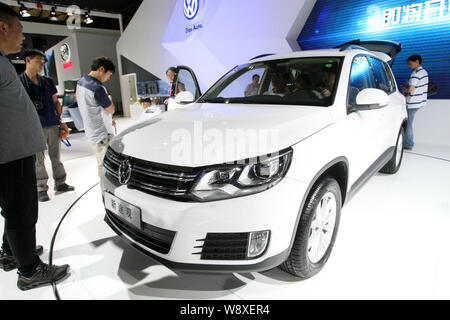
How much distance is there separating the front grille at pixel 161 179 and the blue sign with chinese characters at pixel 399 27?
567cm

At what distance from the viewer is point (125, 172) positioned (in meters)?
1.55

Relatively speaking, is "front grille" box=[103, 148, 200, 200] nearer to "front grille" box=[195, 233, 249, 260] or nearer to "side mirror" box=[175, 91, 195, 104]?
"front grille" box=[195, 233, 249, 260]

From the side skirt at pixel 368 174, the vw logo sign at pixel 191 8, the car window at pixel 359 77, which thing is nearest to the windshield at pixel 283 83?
the car window at pixel 359 77

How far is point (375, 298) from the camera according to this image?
61.7 inches

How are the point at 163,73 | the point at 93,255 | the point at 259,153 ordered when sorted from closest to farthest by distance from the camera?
the point at 259,153
the point at 93,255
the point at 163,73

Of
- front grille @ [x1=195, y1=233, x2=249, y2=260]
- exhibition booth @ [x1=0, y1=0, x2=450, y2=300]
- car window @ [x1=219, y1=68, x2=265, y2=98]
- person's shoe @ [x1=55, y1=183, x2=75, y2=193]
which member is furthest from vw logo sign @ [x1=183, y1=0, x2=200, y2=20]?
front grille @ [x1=195, y1=233, x2=249, y2=260]

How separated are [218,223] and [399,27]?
19.1ft

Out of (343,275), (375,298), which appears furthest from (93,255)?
(375,298)

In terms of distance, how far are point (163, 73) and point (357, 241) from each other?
9.22m

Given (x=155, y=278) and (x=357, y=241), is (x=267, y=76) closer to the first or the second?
(x=357, y=241)

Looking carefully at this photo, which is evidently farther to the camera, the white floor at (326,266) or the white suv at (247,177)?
the white floor at (326,266)

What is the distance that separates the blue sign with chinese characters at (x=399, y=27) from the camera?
481 cm

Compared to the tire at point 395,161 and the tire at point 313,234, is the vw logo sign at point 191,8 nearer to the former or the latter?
the tire at point 395,161

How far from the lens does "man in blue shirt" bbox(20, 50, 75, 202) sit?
2830 millimetres
